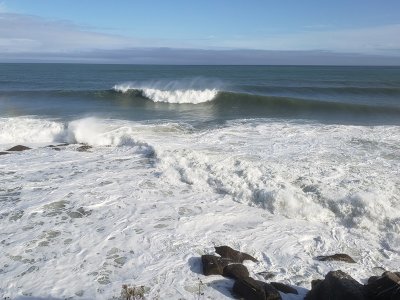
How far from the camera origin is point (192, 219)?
7.06 metres

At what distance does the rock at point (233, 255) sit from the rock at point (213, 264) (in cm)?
14

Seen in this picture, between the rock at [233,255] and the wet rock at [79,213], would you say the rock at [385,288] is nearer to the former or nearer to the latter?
the rock at [233,255]

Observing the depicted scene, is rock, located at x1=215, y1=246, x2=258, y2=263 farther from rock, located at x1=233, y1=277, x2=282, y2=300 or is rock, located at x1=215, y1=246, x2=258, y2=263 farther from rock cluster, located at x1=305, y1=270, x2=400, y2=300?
rock cluster, located at x1=305, y1=270, x2=400, y2=300

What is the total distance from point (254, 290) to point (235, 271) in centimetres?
54

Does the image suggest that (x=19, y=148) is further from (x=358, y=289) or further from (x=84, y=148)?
(x=358, y=289)

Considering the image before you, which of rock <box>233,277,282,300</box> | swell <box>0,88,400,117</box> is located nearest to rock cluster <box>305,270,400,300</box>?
rock <box>233,277,282,300</box>

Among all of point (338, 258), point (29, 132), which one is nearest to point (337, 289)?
point (338, 258)

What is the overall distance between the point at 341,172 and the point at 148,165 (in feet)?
15.5

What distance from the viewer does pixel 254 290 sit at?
4785 millimetres

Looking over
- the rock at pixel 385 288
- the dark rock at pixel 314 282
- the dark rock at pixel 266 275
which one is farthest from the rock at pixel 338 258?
the rock at pixel 385 288

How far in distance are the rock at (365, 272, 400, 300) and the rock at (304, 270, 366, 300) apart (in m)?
0.11

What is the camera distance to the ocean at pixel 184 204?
548cm

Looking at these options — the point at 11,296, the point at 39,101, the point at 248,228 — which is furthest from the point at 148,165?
the point at 39,101

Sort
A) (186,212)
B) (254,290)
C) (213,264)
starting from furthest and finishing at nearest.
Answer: (186,212)
(213,264)
(254,290)
